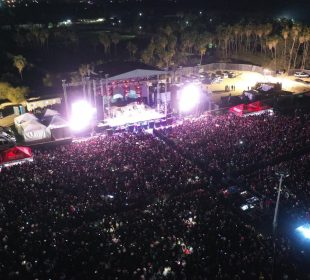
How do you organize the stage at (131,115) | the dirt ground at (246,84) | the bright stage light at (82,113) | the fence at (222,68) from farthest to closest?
1. the fence at (222,68)
2. the dirt ground at (246,84)
3. the stage at (131,115)
4. the bright stage light at (82,113)

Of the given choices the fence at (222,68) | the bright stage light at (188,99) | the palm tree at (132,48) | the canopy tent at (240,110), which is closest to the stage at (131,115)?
the bright stage light at (188,99)

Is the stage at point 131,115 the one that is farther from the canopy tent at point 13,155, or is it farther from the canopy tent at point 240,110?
the canopy tent at point 13,155

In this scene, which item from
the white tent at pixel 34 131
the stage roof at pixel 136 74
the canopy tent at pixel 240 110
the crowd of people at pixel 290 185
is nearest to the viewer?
the crowd of people at pixel 290 185

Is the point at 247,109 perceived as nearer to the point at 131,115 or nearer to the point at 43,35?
the point at 131,115

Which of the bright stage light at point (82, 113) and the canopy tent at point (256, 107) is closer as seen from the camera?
the canopy tent at point (256, 107)

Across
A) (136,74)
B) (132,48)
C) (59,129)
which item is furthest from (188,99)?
(132,48)

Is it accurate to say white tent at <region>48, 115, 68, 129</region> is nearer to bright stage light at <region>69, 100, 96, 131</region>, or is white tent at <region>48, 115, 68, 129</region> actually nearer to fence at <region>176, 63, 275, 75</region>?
bright stage light at <region>69, 100, 96, 131</region>

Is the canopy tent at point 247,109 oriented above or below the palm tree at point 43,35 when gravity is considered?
below

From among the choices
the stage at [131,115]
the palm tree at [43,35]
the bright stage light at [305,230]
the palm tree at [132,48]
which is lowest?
the stage at [131,115]
